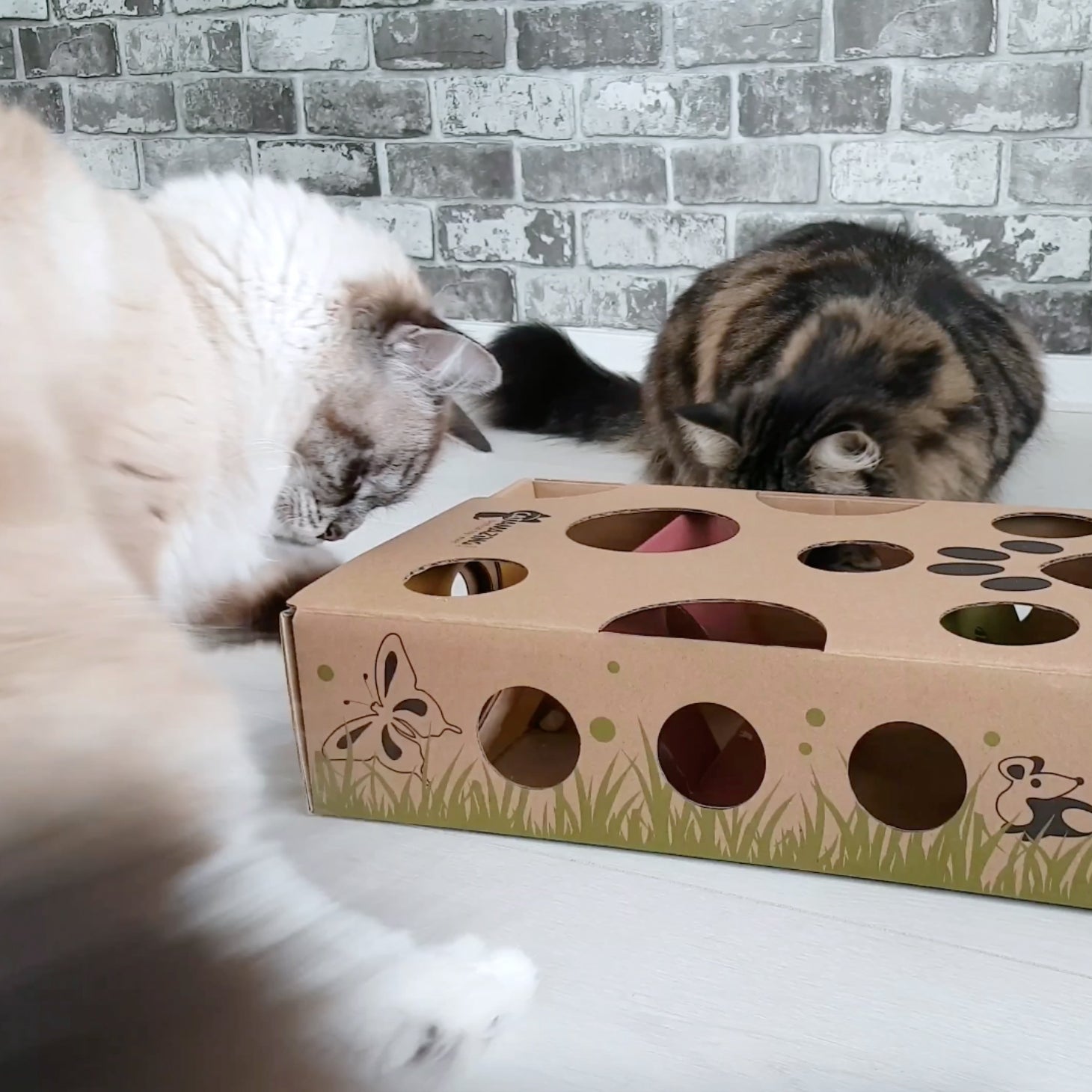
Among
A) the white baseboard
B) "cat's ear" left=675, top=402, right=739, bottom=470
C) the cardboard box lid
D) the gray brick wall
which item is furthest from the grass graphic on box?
the gray brick wall

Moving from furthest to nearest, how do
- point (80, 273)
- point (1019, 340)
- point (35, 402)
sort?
point (1019, 340)
point (80, 273)
point (35, 402)

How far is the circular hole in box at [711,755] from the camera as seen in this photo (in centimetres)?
97

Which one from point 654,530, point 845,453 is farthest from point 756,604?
point 845,453

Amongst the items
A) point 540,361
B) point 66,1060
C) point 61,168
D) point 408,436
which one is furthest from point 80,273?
point 540,361

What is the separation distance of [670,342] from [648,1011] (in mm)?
1550

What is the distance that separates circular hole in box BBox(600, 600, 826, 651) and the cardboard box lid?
0.09 metres

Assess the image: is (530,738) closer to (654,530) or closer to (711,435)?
(654,530)

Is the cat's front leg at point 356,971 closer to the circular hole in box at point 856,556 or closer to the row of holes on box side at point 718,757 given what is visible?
the row of holes on box side at point 718,757

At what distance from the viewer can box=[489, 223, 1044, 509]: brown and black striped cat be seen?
60.0 inches

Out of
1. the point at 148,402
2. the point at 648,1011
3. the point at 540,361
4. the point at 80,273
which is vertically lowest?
the point at 648,1011

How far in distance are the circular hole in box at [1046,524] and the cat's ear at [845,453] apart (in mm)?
336

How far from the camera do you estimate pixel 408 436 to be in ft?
5.04

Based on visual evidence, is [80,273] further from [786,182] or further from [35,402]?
[786,182]

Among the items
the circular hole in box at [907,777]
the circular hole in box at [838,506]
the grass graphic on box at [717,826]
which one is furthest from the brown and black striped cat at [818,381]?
the grass graphic on box at [717,826]
